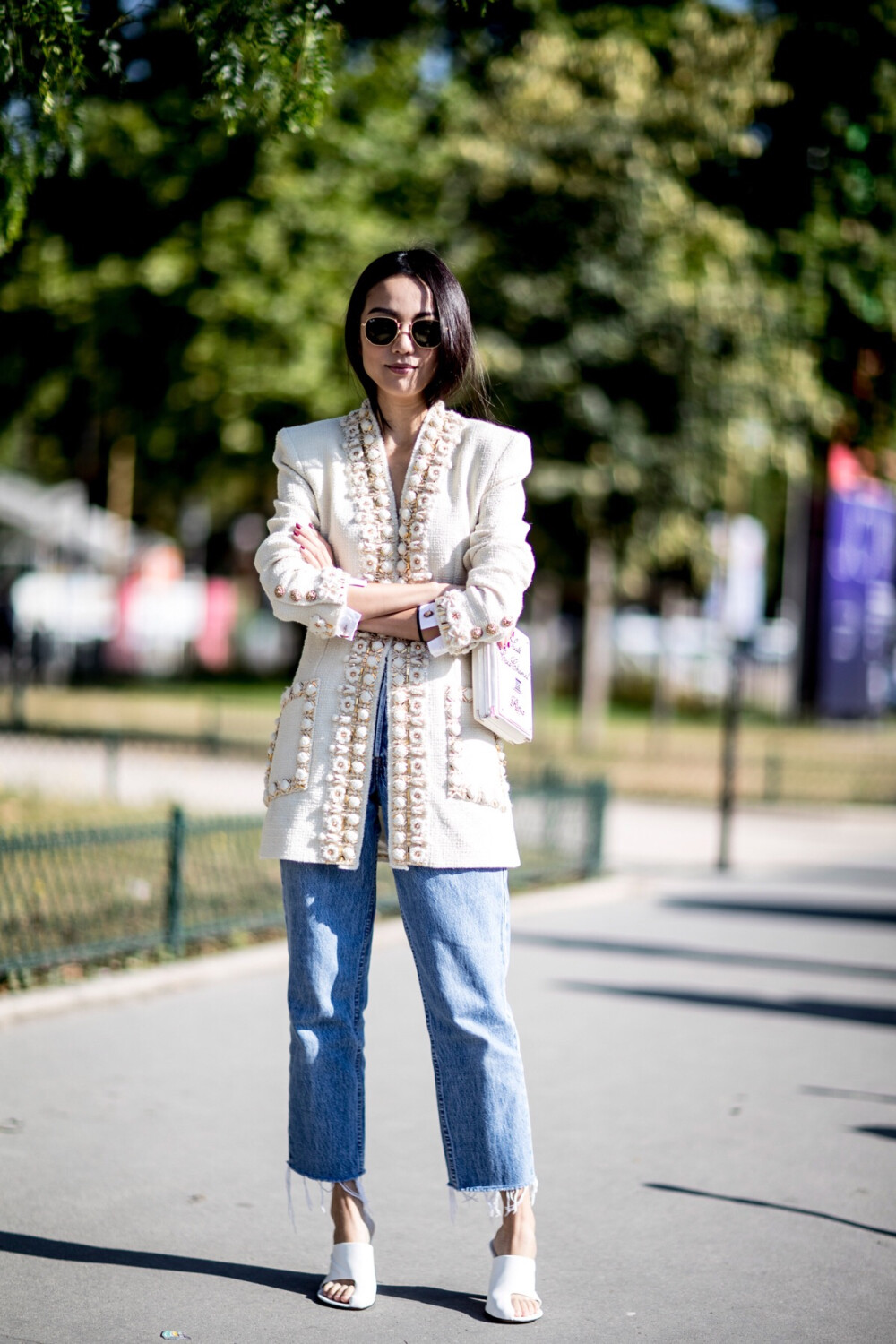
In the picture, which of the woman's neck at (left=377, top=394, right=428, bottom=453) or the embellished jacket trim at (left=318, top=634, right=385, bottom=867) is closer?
the embellished jacket trim at (left=318, top=634, right=385, bottom=867)

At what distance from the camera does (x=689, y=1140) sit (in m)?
5.16

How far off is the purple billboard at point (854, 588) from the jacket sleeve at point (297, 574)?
17317mm

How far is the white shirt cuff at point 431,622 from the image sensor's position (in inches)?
132

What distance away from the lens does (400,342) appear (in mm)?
3498

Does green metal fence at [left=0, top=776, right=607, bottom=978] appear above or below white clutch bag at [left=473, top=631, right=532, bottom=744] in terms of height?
below

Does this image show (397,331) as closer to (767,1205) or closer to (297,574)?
(297,574)

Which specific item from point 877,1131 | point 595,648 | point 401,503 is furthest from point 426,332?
point 595,648

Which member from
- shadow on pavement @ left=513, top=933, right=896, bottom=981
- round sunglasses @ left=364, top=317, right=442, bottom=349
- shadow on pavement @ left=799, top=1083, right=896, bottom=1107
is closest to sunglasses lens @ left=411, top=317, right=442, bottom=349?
round sunglasses @ left=364, top=317, right=442, bottom=349

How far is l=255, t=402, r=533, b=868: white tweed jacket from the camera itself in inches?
132

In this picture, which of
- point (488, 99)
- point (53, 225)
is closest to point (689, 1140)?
point (53, 225)

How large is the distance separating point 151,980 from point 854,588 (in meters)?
15.6

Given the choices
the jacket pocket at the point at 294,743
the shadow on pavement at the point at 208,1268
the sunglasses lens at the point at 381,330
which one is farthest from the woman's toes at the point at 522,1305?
the sunglasses lens at the point at 381,330

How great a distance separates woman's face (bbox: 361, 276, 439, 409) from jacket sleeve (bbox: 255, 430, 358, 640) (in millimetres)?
250

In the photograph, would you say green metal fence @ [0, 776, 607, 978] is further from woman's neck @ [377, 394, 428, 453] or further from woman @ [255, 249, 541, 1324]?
woman's neck @ [377, 394, 428, 453]
